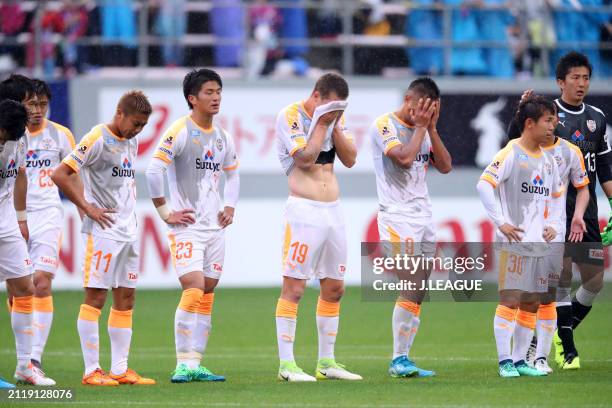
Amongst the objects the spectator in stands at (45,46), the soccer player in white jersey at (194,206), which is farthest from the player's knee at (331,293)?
the spectator in stands at (45,46)

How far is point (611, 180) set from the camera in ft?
36.2

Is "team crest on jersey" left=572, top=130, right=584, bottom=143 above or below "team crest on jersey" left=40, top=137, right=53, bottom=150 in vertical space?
above

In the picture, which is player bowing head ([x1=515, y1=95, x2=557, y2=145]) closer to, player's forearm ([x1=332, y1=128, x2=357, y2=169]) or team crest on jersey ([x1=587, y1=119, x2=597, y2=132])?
team crest on jersey ([x1=587, y1=119, x2=597, y2=132])

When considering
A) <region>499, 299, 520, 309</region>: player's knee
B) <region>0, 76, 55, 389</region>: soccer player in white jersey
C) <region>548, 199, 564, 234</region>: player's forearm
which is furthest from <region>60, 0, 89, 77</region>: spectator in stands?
<region>499, 299, 520, 309</region>: player's knee

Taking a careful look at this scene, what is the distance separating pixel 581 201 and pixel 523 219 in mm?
696

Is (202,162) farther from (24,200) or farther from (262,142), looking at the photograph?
(262,142)

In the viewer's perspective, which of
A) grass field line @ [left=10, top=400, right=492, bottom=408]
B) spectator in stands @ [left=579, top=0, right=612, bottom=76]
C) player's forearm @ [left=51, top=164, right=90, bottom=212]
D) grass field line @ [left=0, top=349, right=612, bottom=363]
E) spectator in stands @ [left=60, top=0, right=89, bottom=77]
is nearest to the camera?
grass field line @ [left=10, top=400, right=492, bottom=408]

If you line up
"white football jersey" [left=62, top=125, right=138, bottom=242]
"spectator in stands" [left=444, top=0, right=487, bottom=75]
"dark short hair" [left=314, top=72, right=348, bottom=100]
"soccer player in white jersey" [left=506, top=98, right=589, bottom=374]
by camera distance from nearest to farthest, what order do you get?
1. "dark short hair" [left=314, top=72, right=348, bottom=100]
2. "white football jersey" [left=62, top=125, right=138, bottom=242]
3. "soccer player in white jersey" [left=506, top=98, right=589, bottom=374]
4. "spectator in stands" [left=444, top=0, right=487, bottom=75]

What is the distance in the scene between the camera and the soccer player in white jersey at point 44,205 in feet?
35.7

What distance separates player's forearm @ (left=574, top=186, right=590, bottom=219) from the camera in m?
10.2

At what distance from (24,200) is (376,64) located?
12.5m

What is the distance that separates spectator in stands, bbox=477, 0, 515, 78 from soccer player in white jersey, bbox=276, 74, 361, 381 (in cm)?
1238

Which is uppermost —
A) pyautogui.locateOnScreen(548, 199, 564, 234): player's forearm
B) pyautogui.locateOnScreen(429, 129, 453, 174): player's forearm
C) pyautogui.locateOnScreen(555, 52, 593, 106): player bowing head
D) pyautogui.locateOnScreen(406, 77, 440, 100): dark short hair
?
pyautogui.locateOnScreen(555, 52, 593, 106): player bowing head

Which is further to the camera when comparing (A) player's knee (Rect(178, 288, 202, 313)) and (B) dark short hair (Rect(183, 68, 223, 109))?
(B) dark short hair (Rect(183, 68, 223, 109))
